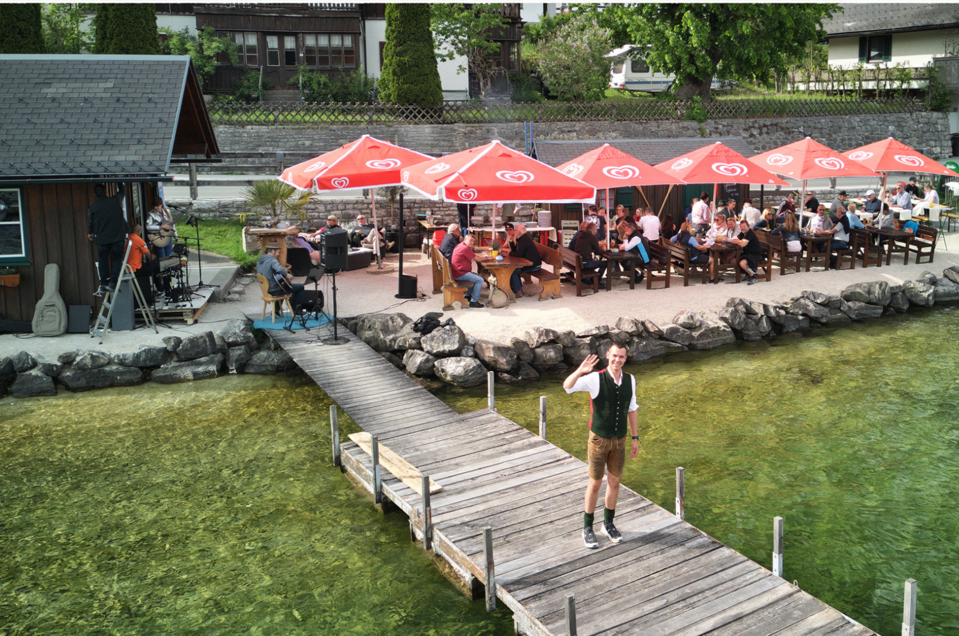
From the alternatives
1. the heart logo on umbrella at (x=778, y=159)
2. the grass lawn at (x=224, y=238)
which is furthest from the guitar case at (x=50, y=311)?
the heart logo on umbrella at (x=778, y=159)

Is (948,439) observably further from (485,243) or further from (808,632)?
(485,243)

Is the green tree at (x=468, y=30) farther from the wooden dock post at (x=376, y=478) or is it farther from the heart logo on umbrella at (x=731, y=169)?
the wooden dock post at (x=376, y=478)

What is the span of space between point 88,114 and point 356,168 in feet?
14.5

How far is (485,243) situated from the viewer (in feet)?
57.8

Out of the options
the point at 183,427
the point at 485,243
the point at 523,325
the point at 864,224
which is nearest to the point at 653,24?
the point at 864,224

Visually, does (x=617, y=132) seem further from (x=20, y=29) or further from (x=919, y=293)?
(x=20, y=29)

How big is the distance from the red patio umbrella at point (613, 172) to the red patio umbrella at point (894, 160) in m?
5.01

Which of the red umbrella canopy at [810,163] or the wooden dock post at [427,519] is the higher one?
the red umbrella canopy at [810,163]

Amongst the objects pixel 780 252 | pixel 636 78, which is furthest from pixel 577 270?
pixel 636 78

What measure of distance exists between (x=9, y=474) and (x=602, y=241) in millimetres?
10960

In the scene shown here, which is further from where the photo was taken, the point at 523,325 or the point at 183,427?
the point at 523,325

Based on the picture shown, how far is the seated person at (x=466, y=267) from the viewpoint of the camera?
13477 millimetres

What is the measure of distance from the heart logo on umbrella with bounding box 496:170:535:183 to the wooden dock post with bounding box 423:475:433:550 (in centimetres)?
683

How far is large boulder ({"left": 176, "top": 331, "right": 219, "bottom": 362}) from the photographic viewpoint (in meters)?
12.0
